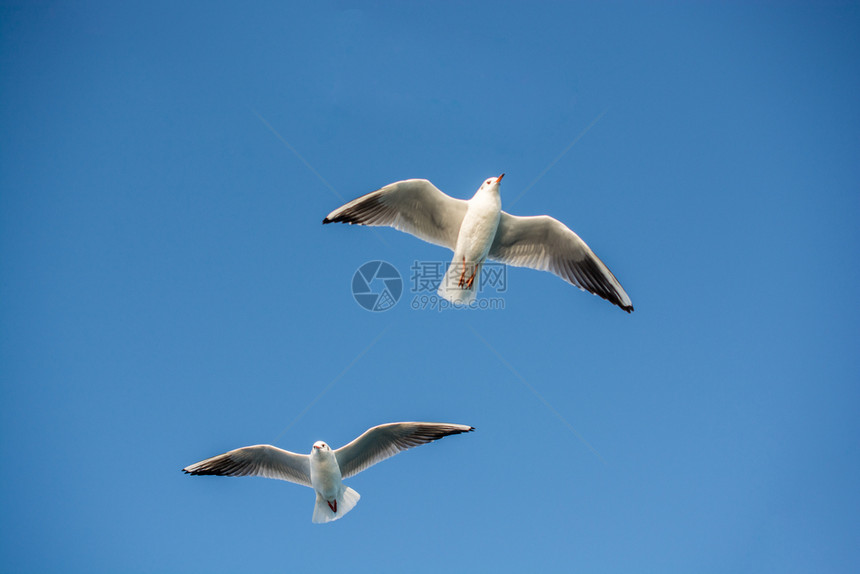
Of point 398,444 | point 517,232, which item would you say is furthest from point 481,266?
point 398,444

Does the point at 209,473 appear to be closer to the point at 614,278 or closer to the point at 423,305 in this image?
the point at 423,305

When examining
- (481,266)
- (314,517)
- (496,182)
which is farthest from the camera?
(314,517)

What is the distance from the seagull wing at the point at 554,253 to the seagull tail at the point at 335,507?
12.8 feet

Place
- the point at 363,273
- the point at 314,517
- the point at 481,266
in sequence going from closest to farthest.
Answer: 1. the point at 481,266
2. the point at 314,517
3. the point at 363,273

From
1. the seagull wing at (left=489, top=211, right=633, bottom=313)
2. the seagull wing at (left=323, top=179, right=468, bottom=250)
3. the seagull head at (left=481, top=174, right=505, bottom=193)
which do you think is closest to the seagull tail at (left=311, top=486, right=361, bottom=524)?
the seagull wing at (left=323, top=179, right=468, bottom=250)

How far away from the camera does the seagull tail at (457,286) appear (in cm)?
838

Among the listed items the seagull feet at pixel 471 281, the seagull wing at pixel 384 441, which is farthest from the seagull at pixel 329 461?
the seagull feet at pixel 471 281

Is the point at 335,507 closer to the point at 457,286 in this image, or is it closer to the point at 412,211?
the point at 457,286

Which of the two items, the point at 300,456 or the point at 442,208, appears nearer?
the point at 442,208

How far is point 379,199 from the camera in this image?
8.27 m

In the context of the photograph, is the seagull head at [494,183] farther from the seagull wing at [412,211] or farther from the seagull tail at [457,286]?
the seagull tail at [457,286]

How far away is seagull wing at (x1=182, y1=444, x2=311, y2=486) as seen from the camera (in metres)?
9.23

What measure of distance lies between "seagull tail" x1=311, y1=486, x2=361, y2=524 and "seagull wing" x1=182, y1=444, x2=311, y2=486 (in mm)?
487

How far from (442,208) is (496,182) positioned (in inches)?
30.6
